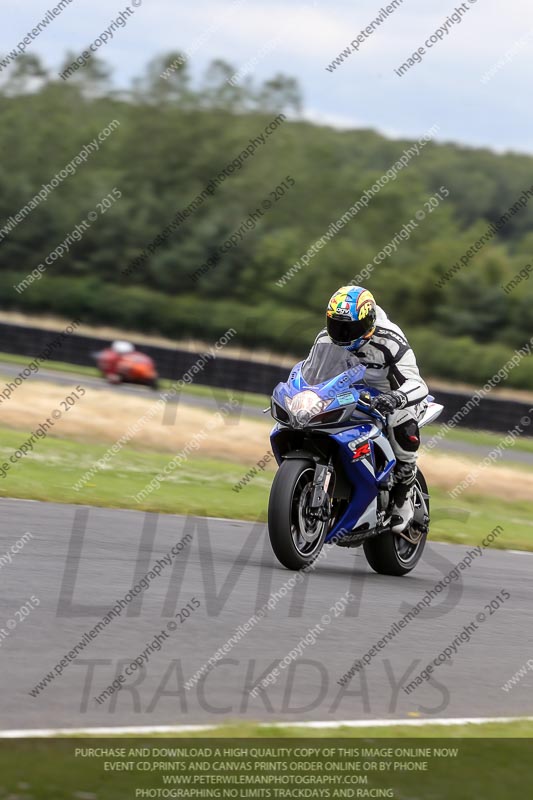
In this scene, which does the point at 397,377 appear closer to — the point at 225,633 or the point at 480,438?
the point at 225,633

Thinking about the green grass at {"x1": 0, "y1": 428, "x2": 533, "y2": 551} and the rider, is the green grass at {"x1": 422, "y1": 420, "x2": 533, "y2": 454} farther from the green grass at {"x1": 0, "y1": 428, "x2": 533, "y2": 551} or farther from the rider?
the rider

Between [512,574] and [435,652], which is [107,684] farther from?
[512,574]

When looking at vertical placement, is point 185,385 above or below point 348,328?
below

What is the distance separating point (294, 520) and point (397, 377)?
1.38 meters

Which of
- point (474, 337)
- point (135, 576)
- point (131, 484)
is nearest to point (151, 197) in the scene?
point (474, 337)

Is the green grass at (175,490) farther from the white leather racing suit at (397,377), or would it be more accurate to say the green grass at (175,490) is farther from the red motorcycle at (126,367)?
the red motorcycle at (126,367)

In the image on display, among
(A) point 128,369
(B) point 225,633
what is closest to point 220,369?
(A) point 128,369

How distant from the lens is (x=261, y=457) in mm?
19062

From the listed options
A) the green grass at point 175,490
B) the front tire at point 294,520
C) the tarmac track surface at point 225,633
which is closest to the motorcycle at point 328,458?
the front tire at point 294,520

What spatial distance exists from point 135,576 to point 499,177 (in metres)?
135

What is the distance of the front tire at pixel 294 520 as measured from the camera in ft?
27.0

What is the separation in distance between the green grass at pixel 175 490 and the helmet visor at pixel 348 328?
3.92 metres

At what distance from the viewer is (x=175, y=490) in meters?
14.3
